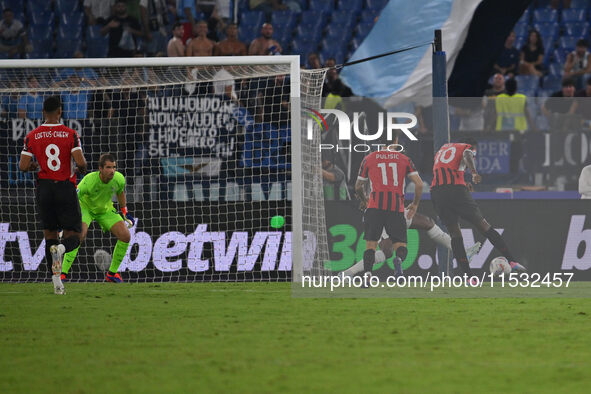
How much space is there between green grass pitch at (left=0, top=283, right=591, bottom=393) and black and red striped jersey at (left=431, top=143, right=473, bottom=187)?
1.46m

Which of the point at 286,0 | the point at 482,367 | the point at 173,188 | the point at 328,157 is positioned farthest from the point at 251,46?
the point at 482,367

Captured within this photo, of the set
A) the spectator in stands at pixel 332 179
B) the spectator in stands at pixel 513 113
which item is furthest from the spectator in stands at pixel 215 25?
the spectator in stands at pixel 332 179

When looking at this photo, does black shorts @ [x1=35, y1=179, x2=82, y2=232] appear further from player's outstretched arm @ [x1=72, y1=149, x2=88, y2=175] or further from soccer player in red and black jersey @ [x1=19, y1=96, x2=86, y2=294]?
player's outstretched arm @ [x1=72, y1=149, x2=88, y2=175]

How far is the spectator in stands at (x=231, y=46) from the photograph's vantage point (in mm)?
15492

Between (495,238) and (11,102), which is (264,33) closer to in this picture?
(11,102)

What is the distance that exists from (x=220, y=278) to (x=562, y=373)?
280 inches

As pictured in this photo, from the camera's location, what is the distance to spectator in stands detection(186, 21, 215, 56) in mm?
15633

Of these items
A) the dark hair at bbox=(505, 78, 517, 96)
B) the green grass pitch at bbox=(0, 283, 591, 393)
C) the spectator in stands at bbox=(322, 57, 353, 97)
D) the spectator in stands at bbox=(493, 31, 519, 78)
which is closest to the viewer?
the green grass pitch at bbox=(0, 283, 591, 393)

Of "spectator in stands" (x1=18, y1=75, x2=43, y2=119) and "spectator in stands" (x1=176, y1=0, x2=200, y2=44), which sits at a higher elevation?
"spectator in stands" (x1=176, y1=0, x2=200, y2=44)

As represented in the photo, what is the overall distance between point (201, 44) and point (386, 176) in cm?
663

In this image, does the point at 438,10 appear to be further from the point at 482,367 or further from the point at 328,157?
the point at 482,367

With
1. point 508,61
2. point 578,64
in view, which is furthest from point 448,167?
point 578,64

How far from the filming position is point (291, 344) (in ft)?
20.6

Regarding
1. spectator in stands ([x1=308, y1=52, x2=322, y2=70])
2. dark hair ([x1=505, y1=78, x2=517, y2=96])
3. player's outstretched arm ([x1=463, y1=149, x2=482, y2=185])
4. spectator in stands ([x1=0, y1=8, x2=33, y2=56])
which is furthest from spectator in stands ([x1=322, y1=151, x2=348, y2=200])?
spectator in stands ([x1=0, y1=8, x2=33, y2=56])
